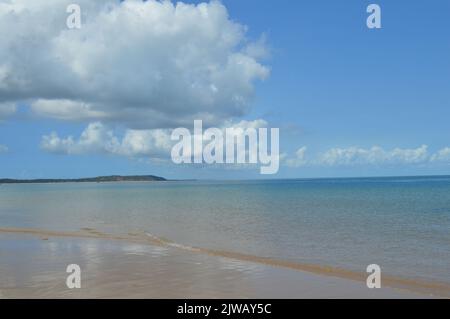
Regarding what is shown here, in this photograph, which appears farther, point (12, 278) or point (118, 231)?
point (118, 231)

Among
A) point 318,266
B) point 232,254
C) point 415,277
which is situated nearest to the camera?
point 415,277

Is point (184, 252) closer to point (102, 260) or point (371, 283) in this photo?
point (102, 260)

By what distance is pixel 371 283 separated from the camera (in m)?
15.7

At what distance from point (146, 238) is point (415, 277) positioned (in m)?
16.8

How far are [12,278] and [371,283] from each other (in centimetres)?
1242

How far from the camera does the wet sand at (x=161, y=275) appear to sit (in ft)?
45.2

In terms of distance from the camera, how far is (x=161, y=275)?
1620 centimetres

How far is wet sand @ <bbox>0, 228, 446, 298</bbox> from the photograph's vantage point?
13.8 m

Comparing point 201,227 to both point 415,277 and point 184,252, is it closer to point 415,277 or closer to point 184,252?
point 184,252

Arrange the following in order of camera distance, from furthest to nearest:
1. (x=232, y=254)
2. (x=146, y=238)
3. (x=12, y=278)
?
(x=146, y=238)
(x=232, y=254)
(x=12, y=278)

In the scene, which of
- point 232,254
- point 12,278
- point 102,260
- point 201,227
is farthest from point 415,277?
point 201,227
